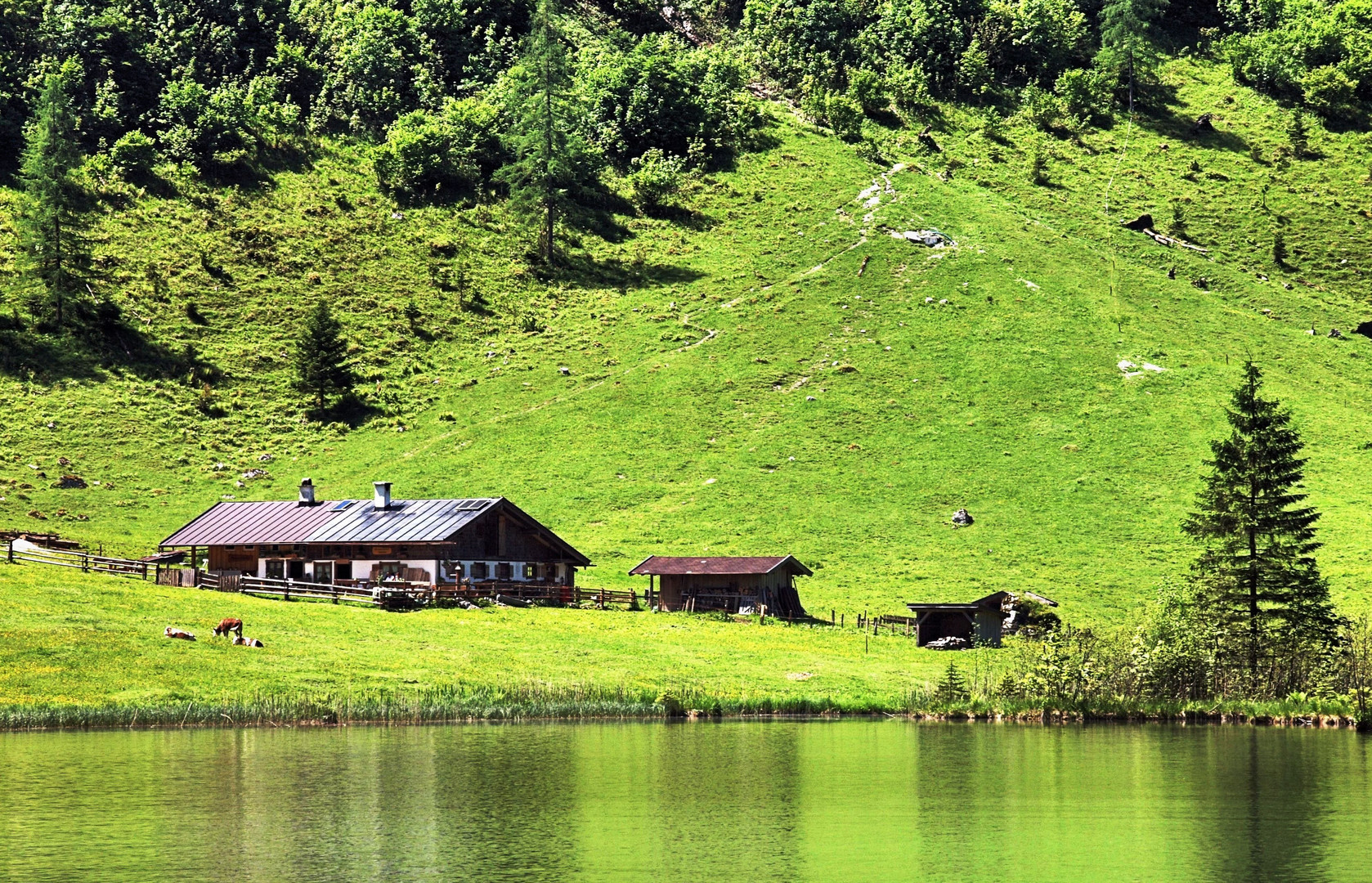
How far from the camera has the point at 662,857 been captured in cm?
3098

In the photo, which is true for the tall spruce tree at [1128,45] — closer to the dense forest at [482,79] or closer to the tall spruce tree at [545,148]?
the dense forest at [482,79]

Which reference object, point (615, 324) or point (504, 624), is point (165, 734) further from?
point (615, 324)

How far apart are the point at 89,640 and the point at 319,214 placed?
3823 inches

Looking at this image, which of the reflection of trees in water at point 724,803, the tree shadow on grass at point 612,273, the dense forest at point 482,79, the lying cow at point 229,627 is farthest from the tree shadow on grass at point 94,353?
the reflection of trees in water at point 724,803

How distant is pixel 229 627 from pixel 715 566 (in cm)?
3131

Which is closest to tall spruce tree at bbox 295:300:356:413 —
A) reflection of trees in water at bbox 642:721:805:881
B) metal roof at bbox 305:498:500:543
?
metal roof at bbox 305:498:500:543

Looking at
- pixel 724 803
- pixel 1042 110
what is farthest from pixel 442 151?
pixel 724 803

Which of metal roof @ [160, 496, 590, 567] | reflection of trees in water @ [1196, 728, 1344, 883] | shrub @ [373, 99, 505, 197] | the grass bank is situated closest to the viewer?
reflection of trees in water @ [1196, 728, 1344, 883]

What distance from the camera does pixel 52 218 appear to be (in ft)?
417

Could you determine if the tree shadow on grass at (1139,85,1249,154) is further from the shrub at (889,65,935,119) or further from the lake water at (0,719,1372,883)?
the lake water at (0,719,1372,883)

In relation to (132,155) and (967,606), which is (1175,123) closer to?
(967,606)

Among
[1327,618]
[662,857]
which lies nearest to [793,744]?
[662,857]

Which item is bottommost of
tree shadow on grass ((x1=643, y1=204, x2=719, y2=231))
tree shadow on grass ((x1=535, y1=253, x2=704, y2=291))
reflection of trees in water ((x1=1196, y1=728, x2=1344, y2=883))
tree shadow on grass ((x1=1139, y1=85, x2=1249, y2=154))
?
reflection of trees in water ((x1=1196, y1=728, x2=1344, y2=883))

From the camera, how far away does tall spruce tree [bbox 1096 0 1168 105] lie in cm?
Result: 19038
